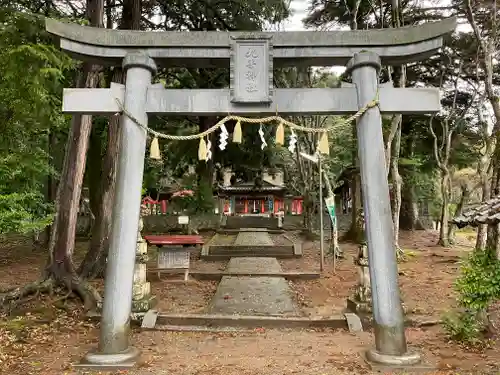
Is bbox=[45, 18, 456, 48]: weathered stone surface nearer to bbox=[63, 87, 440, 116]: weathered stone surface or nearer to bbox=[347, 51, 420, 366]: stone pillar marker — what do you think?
bbox=[347, 51, 420, 366]: stone pillar marker

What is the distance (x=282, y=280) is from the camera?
12.9 metres

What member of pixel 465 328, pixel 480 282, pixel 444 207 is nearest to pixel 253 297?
pixel 465 328

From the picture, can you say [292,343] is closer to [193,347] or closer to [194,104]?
[193,347]

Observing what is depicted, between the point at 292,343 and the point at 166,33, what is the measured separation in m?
5.48

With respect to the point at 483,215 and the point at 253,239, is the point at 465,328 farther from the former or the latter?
the point at 253,239

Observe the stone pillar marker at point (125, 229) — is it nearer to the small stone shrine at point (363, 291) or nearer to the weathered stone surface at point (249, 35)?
the weathered stone surface at point (249, 35)

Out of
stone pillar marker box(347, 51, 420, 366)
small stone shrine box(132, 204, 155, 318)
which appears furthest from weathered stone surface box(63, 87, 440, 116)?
small stone shrine box(132, 204, 155, 318)

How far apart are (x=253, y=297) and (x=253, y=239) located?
10.2 m

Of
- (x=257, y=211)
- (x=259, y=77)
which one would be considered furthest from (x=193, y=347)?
(x=257, y=211)

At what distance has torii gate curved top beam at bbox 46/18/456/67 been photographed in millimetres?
6609

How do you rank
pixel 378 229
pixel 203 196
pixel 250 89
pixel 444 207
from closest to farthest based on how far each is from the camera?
pixel 378 229
pixel 250 89
pixel 444 207
pixel 203 196

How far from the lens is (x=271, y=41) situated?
6680 mm

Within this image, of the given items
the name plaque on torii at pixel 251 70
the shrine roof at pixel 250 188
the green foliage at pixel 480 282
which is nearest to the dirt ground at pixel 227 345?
the green foliage at pixel 480 282

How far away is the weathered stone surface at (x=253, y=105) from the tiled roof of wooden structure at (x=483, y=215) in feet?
5.39
